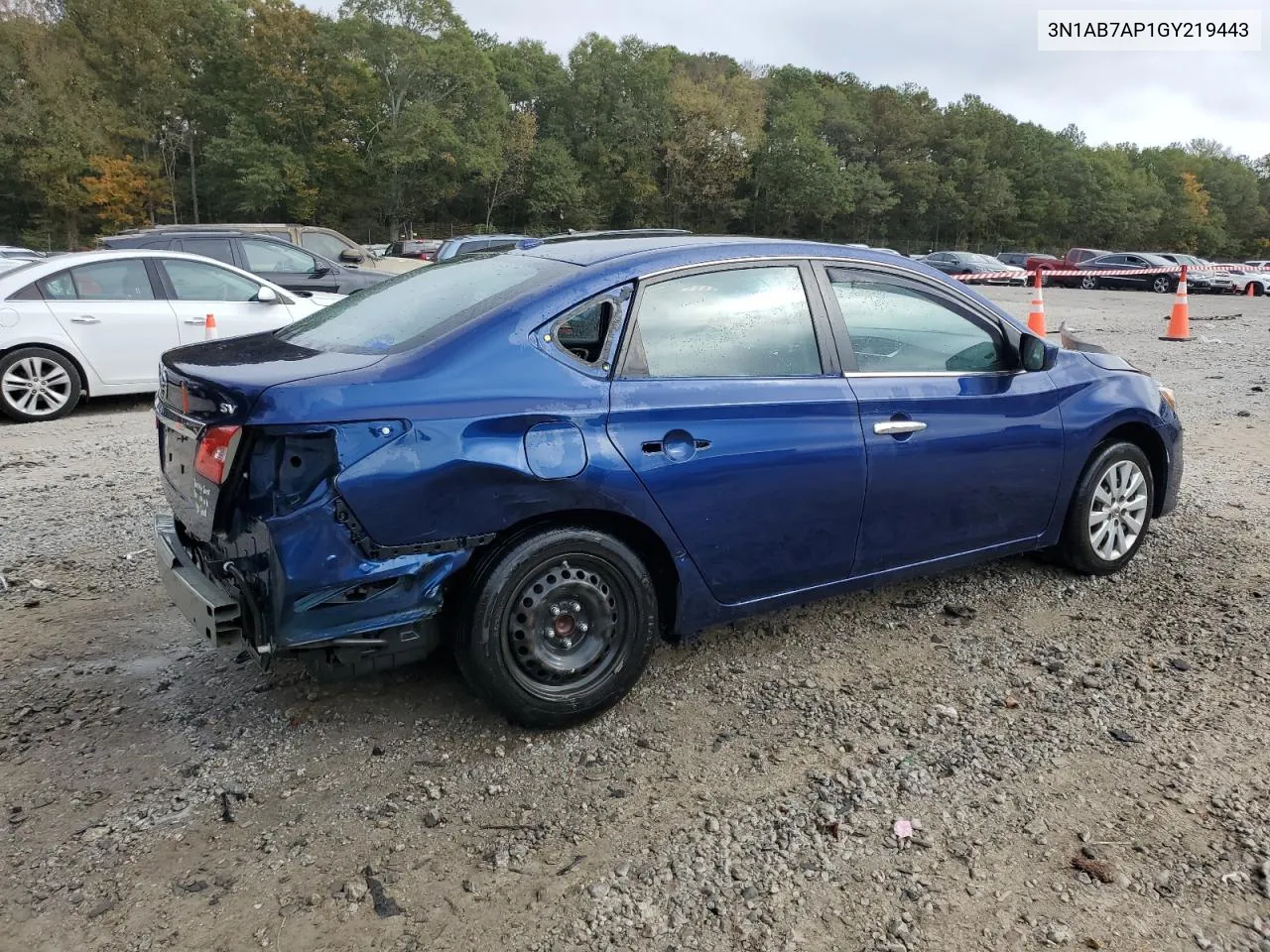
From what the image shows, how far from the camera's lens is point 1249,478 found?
20.2 feet

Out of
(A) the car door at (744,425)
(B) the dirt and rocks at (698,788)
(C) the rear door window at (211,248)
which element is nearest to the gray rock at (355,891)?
(B) the dirt and rocks at (698,788)

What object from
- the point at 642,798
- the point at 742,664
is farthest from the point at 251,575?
the point at 742,664

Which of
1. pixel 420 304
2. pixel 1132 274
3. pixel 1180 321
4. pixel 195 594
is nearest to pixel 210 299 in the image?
pixel 420 304

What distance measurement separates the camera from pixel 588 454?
291cm

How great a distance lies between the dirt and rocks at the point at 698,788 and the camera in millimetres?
2291

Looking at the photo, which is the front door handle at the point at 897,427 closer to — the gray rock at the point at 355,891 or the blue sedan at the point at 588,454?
the blue sedan at the point at 588,454

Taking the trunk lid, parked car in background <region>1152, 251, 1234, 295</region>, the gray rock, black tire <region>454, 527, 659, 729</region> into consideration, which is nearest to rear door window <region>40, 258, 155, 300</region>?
the trunk lid

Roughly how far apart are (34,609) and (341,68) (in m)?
56.7

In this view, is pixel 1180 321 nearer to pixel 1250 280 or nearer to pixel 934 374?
pixel 934 374

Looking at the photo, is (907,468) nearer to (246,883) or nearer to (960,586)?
(960,586)

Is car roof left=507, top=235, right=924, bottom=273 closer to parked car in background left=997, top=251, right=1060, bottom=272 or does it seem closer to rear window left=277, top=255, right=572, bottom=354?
rear window left=277, top=255, right=572, bottom=354

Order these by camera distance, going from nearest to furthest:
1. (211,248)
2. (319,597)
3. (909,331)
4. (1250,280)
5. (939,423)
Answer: (319,597), (939,423), (909,331), (211,248), (1250,280)

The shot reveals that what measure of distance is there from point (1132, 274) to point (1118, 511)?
33.7 metres

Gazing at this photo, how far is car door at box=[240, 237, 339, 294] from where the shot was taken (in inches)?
465
